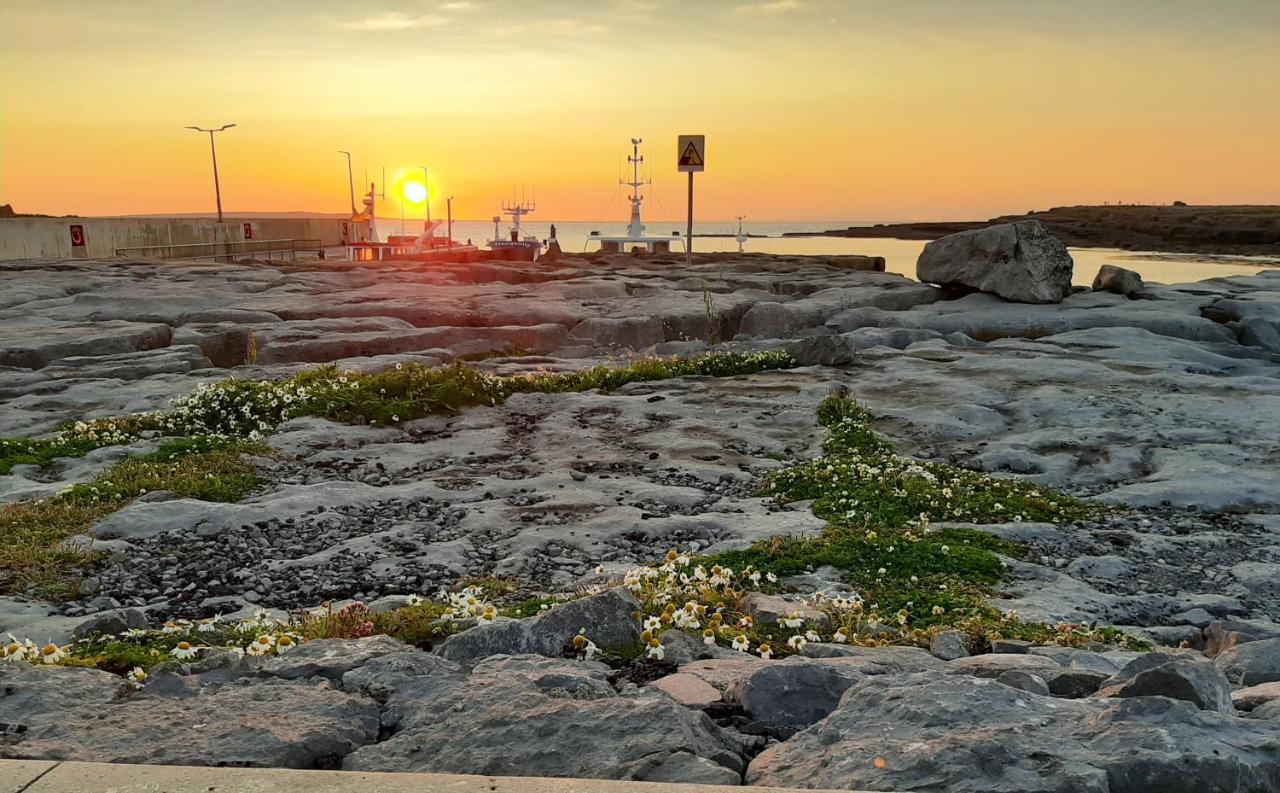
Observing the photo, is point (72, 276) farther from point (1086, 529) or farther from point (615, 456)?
point (1086, 529)

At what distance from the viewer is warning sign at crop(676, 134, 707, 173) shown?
29.6 meters

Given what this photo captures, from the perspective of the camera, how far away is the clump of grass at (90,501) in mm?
7332

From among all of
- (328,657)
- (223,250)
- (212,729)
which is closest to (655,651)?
(328,657)

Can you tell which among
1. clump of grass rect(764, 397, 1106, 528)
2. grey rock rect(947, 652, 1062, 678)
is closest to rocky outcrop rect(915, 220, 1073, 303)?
clump of grass rect(764, 397, 1106, 528)

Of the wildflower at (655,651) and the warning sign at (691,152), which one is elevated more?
the warning sign at (691,152)

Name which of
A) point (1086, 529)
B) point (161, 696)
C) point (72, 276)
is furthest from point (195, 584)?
point (72, 276)

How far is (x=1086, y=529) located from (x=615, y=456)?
5.18 m

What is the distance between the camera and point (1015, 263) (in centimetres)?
2312

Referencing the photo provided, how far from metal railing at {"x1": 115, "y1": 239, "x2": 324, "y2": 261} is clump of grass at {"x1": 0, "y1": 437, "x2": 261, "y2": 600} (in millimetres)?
43013

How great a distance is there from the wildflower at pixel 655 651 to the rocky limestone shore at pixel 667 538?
14 centimetres

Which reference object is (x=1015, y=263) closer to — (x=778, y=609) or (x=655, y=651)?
(x=778, y=609)

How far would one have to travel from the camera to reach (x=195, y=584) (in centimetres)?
745

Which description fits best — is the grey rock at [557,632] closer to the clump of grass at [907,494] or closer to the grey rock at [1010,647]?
the grey rock at [1010,647]

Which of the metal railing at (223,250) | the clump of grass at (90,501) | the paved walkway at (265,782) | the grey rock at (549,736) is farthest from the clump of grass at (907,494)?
the metal railing at (223,250)
